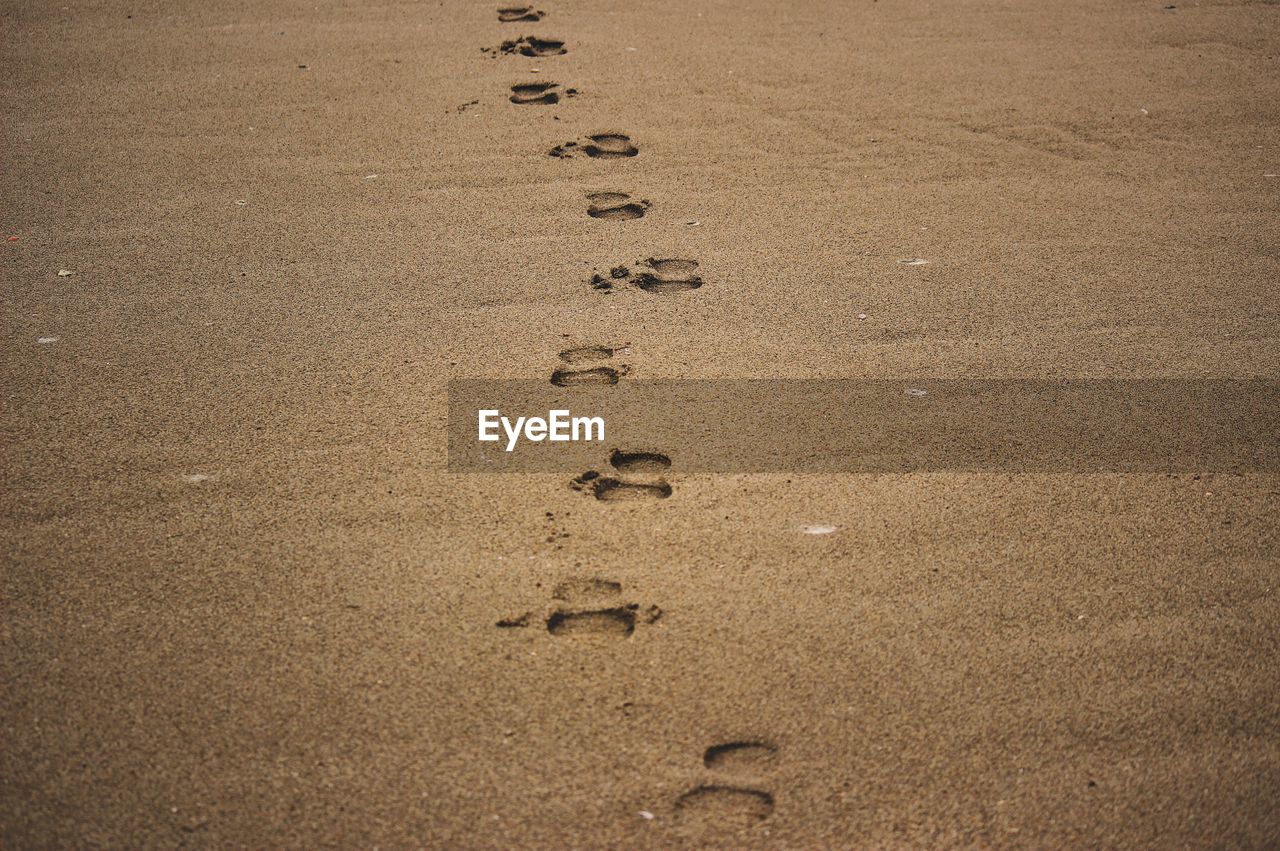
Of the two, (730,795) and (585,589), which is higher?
(585,589)

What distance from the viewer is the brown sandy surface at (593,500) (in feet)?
7.70

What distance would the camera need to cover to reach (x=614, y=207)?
4832mm

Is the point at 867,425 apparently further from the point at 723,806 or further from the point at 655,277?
the point at 723,806

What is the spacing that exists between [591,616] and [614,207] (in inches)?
97.4

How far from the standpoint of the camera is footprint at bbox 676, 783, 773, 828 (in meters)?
2.25

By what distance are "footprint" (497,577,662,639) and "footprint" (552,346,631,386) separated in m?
0.99

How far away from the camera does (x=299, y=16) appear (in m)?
6.66

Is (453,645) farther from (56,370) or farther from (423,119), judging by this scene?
(423,119)

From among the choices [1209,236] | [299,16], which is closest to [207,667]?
[1209,236]

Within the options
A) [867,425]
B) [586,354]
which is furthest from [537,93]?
[867,425]

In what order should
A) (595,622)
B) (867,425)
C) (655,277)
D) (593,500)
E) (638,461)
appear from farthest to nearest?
1. (655,277)
2. (867,425)
3. (638,461)
4. (593,500)
5. (595,622)

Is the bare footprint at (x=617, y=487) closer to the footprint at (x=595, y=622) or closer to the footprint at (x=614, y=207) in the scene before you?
the footprint at (x=595, y=622)

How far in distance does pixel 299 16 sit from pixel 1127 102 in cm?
452

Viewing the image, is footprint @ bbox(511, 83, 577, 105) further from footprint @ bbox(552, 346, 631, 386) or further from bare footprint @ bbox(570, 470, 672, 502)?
bare footprint @ bbox(570, 470, 672, 502)
